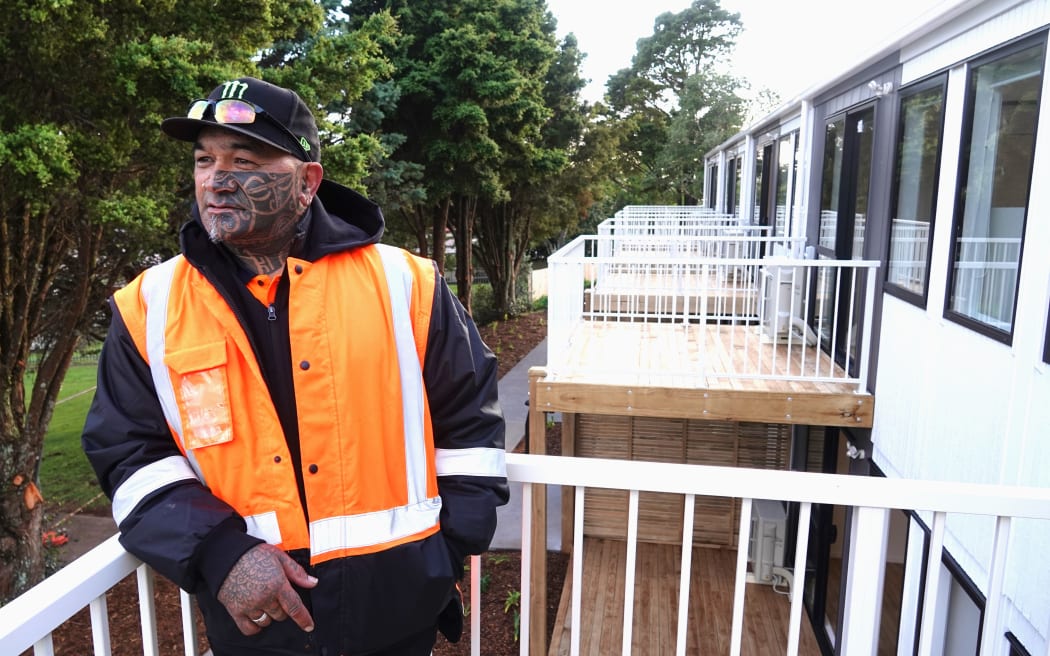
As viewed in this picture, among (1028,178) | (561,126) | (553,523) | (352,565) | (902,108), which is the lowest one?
(553,523)

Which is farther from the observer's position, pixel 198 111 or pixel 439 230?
pixel 439 230

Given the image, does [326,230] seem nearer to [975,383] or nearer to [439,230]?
[975,383]

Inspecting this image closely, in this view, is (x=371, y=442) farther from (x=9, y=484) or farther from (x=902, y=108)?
(x=9, y=484)

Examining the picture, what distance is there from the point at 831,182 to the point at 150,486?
6798 mm

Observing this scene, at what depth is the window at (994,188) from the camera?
3.23 m

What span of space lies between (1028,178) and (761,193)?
8.95 metres

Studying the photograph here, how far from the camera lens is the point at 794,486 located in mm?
1604

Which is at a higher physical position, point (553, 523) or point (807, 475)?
point (807, 475)

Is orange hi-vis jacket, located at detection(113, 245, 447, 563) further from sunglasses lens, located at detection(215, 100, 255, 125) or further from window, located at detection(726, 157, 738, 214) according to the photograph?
window, located at detection(726, 157, 738, 214)

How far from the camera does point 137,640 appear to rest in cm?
619

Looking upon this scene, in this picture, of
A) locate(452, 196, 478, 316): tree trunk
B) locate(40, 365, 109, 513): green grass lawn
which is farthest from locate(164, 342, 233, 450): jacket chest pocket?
locate(452, 196, 478, 316): tree trunk

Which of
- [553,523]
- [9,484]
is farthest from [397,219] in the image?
[9,484]

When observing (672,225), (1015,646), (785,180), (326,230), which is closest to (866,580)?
(326,230)

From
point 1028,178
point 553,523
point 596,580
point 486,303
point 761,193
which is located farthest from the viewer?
point 486,303
